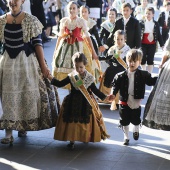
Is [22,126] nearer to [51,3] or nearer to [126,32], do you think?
[126,32]

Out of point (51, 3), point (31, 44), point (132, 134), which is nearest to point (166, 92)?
point (132, 134)

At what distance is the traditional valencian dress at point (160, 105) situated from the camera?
6781 mm

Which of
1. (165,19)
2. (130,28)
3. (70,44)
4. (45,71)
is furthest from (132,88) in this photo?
(165,19)

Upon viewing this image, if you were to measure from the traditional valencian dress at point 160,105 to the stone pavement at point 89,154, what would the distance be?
0.34 meters

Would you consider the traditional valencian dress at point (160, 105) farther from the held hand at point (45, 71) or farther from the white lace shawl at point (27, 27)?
the white lace shawl at point (27, 27)

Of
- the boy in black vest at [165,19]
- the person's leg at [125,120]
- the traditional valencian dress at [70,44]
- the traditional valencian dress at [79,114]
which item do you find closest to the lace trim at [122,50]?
the traditional valencian dress at [70,44]

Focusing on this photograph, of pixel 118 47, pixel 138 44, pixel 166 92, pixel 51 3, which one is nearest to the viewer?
pixel 166 92

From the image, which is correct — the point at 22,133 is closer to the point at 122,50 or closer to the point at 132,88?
the point at 132,88

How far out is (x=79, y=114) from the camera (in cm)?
699

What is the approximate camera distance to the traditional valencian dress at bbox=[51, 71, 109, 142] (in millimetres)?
6969

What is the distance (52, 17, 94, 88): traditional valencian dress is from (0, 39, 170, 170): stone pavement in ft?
6.99

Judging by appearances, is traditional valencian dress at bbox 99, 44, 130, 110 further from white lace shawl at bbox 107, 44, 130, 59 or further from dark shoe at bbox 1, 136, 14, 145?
dark shoe at bbox 1, 136, 14, 145

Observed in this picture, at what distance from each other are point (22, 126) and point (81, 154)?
0.79m

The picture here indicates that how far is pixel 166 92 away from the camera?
6.80 m
